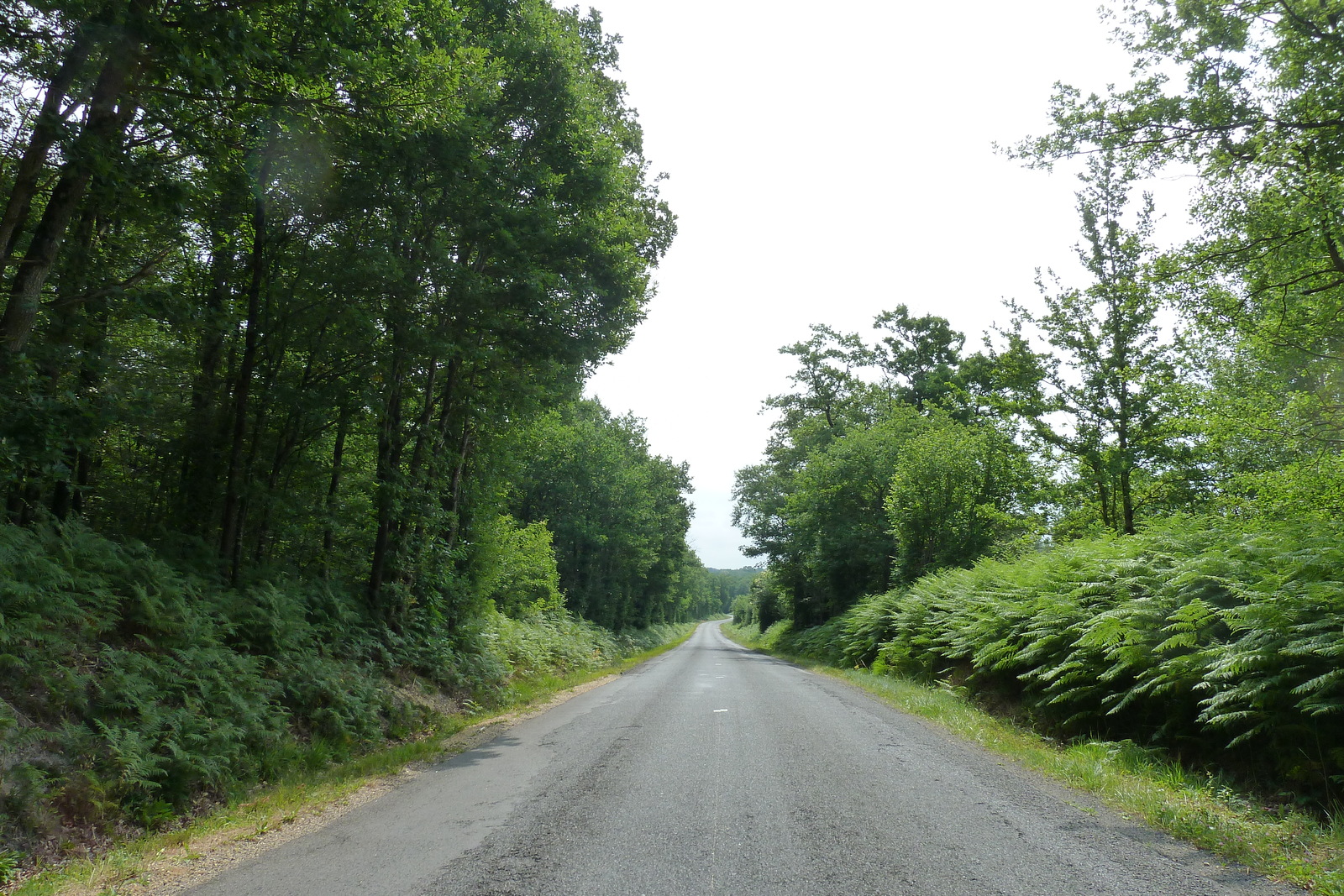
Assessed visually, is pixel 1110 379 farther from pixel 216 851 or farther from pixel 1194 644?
pixel 216 851

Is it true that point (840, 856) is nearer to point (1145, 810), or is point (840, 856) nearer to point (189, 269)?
point (1145, 810)

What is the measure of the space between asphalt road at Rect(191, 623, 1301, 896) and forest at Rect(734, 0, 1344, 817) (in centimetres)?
178

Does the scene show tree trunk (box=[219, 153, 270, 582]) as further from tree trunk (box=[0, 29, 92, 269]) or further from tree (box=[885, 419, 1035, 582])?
tree (box=[885, 419, 1035, 582])

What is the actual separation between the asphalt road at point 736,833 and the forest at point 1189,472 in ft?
5.85

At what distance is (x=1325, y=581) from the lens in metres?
5.57

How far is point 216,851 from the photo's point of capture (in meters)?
5.05

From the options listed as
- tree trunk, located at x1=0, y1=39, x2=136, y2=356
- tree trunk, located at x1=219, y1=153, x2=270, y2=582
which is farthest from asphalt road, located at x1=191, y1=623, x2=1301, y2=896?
tree trunk, located at x1=0, y1=39, x2=136, y2=356

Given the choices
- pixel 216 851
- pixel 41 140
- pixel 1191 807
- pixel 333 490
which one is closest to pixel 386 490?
pixel 333 490

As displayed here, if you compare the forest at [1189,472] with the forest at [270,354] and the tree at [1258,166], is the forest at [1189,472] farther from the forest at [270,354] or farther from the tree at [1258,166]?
the forest at [270,354]

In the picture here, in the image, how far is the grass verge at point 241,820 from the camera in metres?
4.31

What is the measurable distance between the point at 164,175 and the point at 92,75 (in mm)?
1003

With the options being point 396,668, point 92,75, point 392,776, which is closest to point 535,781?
point 392,776

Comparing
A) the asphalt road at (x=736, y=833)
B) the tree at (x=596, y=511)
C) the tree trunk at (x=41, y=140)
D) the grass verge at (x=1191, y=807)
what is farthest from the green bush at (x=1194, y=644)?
the tree at (x=596, y=511)

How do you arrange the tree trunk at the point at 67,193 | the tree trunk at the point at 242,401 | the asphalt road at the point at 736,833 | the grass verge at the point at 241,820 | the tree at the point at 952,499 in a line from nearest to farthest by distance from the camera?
the asphalt road at the point at 736,833 → the grass verge at the point at 241,820 → the tree trunk at the point at 67,193 → the tree trunk at the point at 242,401 → the tree at the point at 952,499
